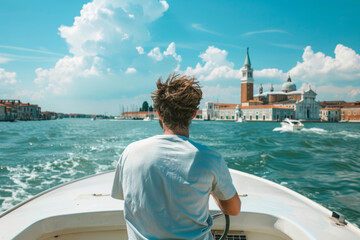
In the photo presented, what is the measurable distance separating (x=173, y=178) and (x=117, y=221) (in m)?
1.12

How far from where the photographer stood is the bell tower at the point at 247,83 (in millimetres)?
85875

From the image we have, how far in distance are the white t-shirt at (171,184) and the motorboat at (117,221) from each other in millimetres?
884

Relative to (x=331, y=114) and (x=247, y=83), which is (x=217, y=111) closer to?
(x=247, y=83)

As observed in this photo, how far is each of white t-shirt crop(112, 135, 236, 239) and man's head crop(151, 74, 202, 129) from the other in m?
0.09

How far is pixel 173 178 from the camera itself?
771mm

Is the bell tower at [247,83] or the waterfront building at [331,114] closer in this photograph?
the waterfront building at [331,114]

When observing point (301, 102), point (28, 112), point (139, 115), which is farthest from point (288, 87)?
point (28, 112)

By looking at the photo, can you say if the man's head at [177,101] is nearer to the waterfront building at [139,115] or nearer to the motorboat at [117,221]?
the motorboat at [117,221]

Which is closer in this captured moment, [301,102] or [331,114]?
[301,102]

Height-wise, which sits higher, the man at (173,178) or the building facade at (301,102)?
the building facade at (301,102)

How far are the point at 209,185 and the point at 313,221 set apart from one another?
49.5 inches

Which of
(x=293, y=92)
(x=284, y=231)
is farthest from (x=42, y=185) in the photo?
(x=293, y=92)

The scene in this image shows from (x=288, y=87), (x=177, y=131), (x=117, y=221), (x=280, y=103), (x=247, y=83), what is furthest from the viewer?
(x=288, y=87)

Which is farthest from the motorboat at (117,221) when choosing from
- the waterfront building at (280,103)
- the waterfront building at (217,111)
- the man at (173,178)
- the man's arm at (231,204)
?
the waterfront building at (217,111)
